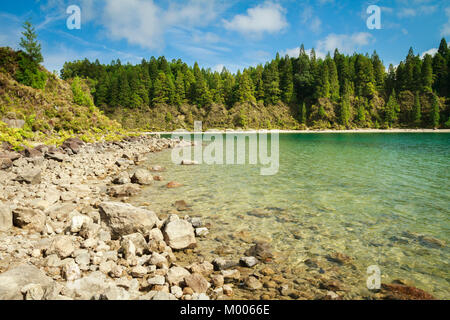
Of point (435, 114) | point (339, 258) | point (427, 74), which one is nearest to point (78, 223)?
point (339, 258)

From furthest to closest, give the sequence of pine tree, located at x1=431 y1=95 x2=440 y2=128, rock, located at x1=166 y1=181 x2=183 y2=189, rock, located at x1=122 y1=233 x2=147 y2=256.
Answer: pine tree, located at x1=431 y1=95 x2=440 y2=128 < rock, located at x1=166 y1=181 x2=183 y2=189 < rock, located at x1=122 y1=233 x2=147 y2=256

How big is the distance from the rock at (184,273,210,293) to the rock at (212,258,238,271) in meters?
0.84

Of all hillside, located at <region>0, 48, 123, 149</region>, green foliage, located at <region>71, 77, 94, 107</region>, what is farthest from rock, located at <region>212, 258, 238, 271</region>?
green foliage, located at <region>71, 77, 94, 107</region>

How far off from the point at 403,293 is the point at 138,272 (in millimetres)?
5962

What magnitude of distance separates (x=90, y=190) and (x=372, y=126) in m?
126

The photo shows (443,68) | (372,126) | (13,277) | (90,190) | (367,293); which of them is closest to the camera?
(13,277)

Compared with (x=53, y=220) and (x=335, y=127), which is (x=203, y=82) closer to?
(x=335, y=127)

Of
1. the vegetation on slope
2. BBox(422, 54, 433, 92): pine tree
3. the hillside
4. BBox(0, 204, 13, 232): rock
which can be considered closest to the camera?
BBox(0, 204, 13, 232): rock

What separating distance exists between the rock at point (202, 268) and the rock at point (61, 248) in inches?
119

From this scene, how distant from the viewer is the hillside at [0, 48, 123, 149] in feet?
92.5

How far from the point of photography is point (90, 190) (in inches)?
495

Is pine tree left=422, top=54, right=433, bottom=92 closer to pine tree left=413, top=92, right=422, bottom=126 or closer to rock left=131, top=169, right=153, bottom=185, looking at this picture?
pine tree left=413, top=92, right=422, bottom=126
